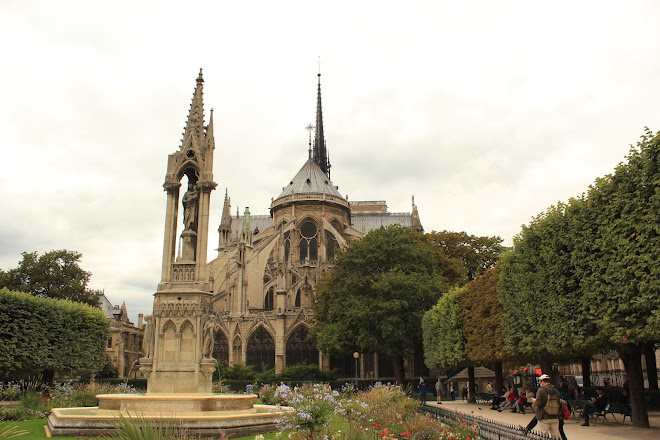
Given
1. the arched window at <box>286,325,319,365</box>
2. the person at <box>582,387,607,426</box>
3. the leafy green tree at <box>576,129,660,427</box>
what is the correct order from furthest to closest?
1. the arched window at <box>286,325,319,365</box>
2. the person at <box>582,387,607,426</box>
3. the leafy green tree at <box>576,129,660,427</box>

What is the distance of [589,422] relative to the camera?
57.2 ft

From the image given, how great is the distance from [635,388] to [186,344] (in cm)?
1225

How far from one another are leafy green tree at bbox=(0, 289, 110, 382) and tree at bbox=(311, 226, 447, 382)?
1506 centimetres

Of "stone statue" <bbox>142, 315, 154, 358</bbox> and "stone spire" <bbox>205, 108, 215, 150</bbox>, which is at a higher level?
"stone spire" <bbox>205, 108, 215, 150</bbox>

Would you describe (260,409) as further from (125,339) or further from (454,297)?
(125,339)

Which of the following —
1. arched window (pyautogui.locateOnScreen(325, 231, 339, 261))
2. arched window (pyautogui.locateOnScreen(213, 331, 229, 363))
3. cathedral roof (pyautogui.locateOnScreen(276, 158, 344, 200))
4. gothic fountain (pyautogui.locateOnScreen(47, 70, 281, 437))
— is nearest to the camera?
gothic fountain (pyautogui.locateOnScreen(47, 70, 281, 437))

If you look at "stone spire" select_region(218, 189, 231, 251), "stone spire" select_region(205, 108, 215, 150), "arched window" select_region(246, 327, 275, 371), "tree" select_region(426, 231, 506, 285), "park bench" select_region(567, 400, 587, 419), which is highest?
"stone spire" select_region(218, 189, 231, 251)

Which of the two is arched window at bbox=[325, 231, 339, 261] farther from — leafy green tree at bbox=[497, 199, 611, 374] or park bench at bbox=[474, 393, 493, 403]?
leafy green tree at bbox=[497, 199, 611, 374]

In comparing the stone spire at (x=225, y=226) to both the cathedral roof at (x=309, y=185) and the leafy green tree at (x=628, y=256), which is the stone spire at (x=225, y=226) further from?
the leafy green tree at (x=628, y=256)

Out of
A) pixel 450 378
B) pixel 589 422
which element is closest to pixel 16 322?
pixel 589 422

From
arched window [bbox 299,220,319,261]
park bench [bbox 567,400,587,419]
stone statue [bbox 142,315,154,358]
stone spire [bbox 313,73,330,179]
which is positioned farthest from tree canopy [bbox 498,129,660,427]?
stone spire [bbox 313,73,330,179]

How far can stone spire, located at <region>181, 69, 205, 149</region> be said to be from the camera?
50.1ft

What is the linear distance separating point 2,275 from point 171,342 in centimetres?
3401

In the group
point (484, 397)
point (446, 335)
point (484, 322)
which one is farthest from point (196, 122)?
point (484, 397)
